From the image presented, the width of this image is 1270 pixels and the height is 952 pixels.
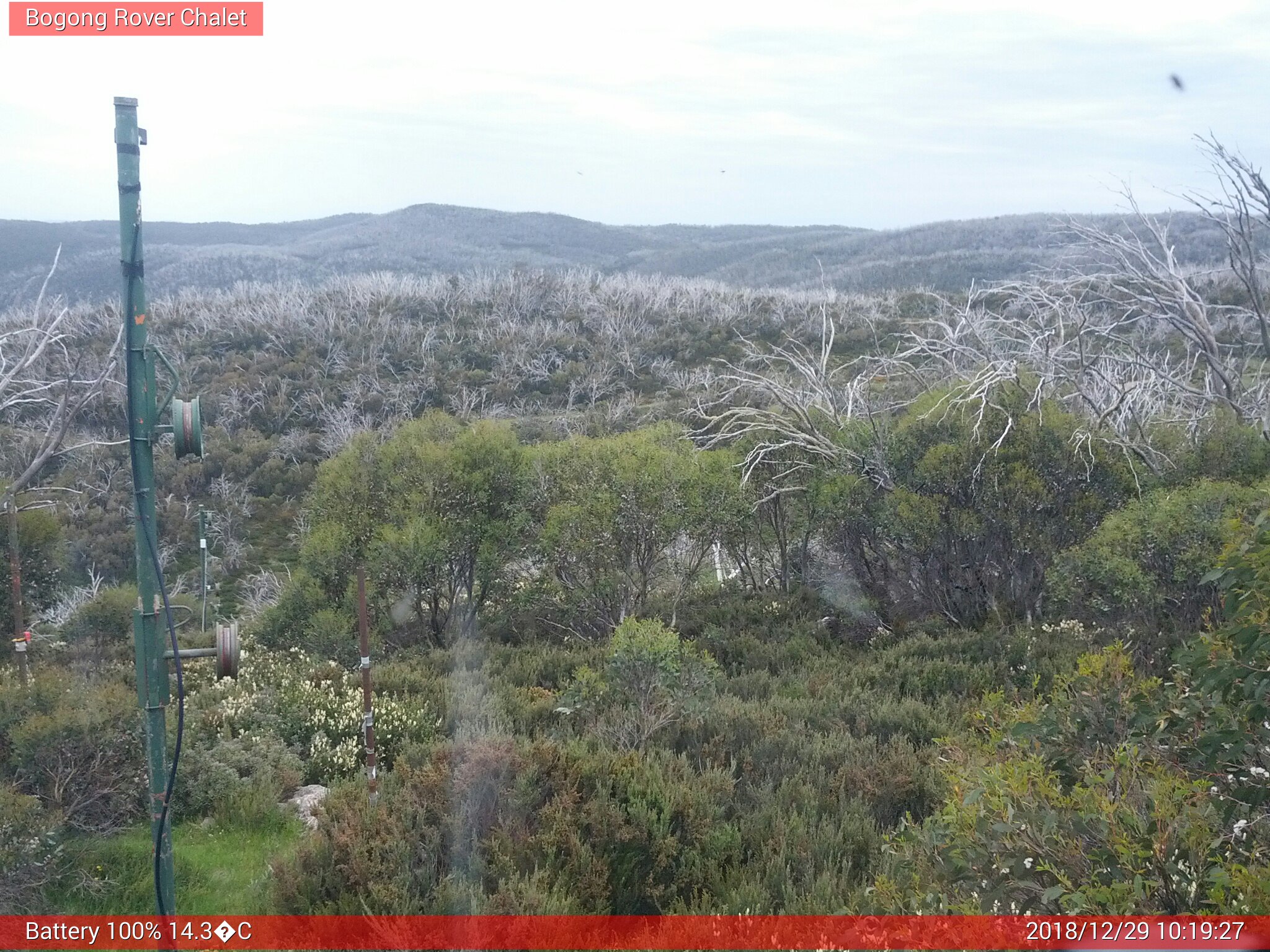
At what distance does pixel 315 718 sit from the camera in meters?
7.79

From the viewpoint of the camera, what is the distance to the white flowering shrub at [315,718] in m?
7.30

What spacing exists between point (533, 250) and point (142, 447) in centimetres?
A: 7449

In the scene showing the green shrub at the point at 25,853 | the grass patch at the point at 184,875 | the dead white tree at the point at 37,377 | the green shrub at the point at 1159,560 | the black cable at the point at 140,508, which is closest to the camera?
the black cable at the point at 140,508

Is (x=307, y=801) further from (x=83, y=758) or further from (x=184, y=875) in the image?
(x=83, y=758)

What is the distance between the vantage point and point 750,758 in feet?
21.6

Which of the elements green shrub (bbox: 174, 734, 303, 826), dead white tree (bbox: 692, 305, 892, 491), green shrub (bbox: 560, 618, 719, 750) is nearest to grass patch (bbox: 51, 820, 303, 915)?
green shrub (bbox: 174, 734, 303, 826)

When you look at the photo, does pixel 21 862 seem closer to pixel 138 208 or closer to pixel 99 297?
pixel 138 208

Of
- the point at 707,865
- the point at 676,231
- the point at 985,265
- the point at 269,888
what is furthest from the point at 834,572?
the point at 676,231

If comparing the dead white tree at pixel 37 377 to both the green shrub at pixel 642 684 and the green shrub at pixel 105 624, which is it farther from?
the green shrub at pixel 642 684

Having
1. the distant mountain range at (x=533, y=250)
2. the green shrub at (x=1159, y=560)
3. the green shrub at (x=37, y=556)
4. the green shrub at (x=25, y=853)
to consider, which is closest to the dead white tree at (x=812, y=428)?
the green shrub at (x=1159, y=560)

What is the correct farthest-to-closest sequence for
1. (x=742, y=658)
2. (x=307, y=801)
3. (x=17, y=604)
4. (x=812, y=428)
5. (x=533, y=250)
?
(x=533, y=250), (x=812, y=428), (x=742, y=658), (x=17, y=604), (x=307, y=801)

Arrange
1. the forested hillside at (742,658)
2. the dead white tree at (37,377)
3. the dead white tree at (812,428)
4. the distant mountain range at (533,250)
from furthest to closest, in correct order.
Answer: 1. the distant mountain range at (533,250)
2. the dead white tree at (37,377)
3. the dead white tree at (812,428)
4. the forested hillside at (742,658)

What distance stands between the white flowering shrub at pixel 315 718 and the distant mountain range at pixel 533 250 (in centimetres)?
2648
